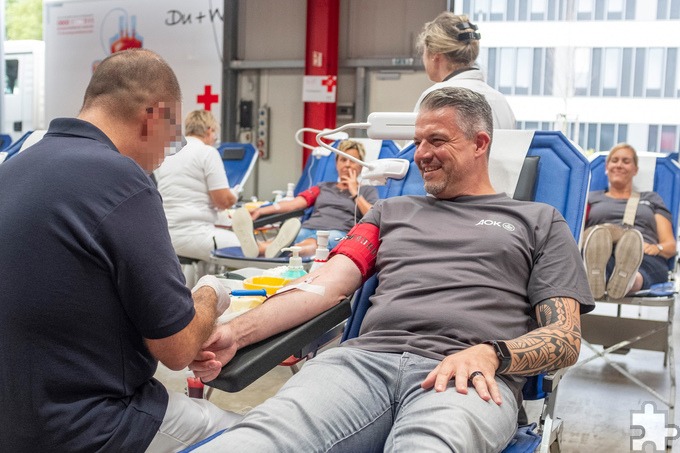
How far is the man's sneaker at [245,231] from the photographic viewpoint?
11.6 ft

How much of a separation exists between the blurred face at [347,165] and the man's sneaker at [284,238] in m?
0.55

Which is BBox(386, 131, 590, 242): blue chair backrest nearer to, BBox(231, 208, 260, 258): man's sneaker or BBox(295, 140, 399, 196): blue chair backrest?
BBox(231, 208, 260, 258): man's sneaker

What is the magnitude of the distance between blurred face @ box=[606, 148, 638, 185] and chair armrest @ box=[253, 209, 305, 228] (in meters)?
1.67

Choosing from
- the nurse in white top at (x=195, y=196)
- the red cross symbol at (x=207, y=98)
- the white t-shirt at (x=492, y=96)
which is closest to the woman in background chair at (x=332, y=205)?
the nurse in white top at (x=195, y=196)

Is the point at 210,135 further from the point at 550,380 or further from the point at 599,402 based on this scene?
the point at 550,380

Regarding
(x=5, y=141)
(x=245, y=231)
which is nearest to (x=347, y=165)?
(x=245, y=231)

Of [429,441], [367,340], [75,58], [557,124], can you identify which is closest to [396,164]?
[367,340]

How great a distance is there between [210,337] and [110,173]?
0.41 metres

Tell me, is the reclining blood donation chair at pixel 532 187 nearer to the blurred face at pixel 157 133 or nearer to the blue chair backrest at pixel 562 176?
the blue chair backrest at pixel 562 176

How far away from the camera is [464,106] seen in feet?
5.84

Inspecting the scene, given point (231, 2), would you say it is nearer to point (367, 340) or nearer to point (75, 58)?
point (75, 58)

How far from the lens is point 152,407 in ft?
4.09

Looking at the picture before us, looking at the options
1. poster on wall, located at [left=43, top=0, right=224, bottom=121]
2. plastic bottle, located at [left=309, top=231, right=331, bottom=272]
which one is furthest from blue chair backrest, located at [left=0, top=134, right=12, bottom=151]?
plastic bottle, located at [left=309, top=231, right=331, bottom=272]

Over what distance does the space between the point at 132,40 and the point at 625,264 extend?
688 centimetres
